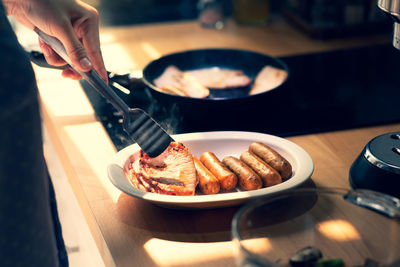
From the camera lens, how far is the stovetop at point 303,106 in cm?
118

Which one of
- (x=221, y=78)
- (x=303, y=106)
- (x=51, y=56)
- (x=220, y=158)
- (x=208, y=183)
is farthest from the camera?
(x=221, y=78)

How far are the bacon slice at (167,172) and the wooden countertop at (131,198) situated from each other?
0.15 feet

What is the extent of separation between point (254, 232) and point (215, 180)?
0.21 m

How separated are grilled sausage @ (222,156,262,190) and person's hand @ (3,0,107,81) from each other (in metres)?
0.33

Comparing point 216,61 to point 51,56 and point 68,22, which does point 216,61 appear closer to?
point 51,56

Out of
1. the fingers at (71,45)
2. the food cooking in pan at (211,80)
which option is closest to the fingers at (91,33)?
the fingers at (71,45)

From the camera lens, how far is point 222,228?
848 mm

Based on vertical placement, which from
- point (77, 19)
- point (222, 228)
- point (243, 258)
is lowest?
point (222, 228)

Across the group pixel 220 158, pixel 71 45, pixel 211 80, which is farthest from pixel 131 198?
pixel 211 80

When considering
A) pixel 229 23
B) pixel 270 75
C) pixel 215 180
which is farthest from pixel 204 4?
pixel 215 180

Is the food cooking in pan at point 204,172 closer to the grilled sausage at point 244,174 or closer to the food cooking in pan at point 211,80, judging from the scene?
the grilled sausage at point 244,174

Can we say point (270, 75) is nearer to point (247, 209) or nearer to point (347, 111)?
point (347, 111)

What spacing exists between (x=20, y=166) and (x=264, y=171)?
42 centimetres

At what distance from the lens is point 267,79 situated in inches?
54.6
